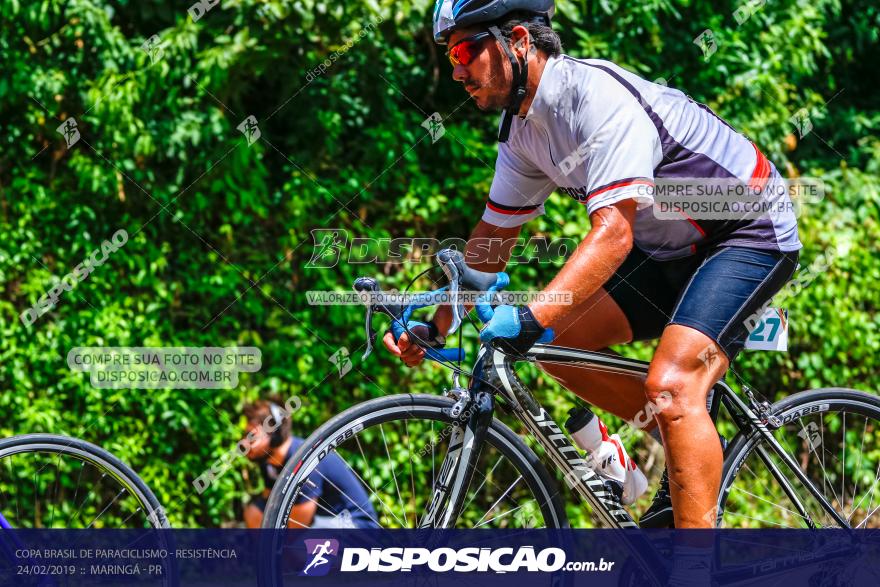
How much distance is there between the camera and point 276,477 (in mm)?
5039

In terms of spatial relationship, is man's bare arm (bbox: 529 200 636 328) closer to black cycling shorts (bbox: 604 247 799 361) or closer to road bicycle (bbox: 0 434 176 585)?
black cycling shorts (bbox: 604 247 799 361)

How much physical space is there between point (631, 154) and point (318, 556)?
1.43 m

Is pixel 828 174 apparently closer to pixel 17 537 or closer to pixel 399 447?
pixel 399 447

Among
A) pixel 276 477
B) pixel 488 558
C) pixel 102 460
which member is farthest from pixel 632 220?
pixel 276 477

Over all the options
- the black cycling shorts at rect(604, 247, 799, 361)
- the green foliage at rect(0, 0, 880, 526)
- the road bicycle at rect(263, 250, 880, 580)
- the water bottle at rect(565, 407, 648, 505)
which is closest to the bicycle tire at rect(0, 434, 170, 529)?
the road bicycle at rect(263, 250, 880, 580)

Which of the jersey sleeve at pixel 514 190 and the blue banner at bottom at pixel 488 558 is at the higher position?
the jersey sleeve at pixel 514 190

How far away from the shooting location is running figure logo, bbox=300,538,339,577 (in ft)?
9.93

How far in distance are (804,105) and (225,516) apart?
4.10m

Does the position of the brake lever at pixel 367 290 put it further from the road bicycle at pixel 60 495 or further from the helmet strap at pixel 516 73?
the road bicycle at pixel 60 495

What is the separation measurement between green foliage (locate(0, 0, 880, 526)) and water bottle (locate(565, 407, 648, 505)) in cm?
229

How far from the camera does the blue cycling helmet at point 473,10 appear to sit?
304 cm

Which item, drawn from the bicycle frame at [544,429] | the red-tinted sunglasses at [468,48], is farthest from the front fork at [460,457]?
the red-tinted sunglasses at [468,48]

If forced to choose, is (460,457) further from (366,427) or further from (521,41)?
(521,41)

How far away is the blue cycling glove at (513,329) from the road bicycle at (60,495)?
1153 millimetres
